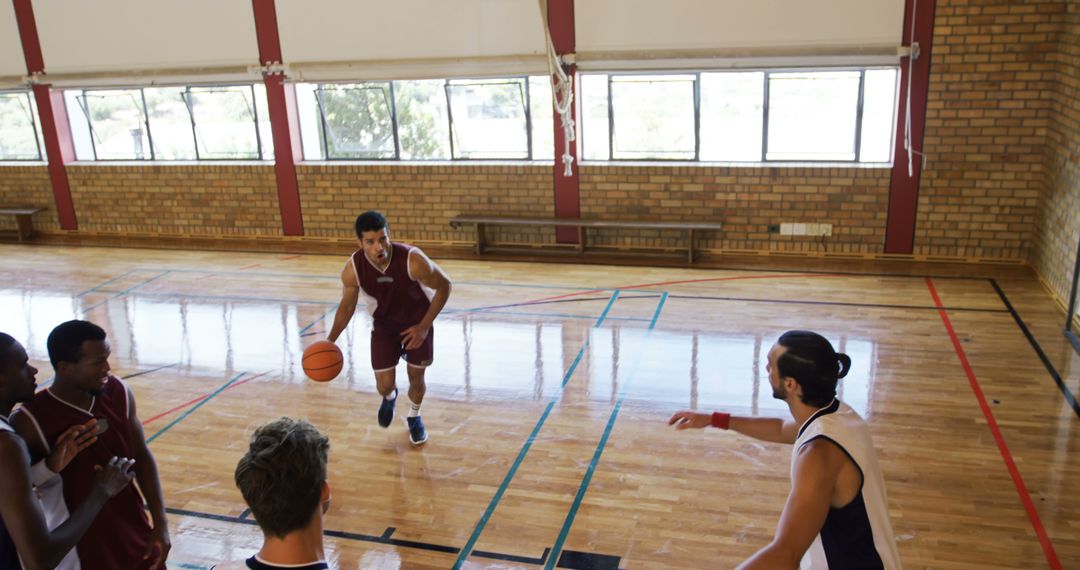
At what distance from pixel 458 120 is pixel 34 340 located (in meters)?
4.49

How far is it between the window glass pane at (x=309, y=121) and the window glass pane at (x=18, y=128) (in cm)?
352

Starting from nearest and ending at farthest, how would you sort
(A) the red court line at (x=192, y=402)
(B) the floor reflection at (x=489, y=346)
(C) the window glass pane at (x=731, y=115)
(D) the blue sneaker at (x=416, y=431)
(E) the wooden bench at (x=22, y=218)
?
(D) the blue sneaker at (x=416, y=431)
(A) the red court line at (x=192, y=402)
(B) the floor reflection at (x=489, y=346)
(C) the window glass pane at (x=731, y=115)
(E) the wooden bench at (x=22, y=218)

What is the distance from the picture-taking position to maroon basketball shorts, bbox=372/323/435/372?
15.4 feet

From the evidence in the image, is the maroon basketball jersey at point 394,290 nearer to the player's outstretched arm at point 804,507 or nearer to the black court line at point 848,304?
the player's outstretched arm at point 804,507

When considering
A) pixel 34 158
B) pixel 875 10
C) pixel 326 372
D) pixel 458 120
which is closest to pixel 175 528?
pixel 326 372

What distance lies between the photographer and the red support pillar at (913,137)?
298 inches

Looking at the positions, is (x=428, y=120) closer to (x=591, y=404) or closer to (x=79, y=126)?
(x=79, y=126)

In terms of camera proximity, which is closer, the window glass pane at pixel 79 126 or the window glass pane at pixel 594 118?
the window glass pane at pixel 594 118

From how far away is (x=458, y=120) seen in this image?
30.0ft

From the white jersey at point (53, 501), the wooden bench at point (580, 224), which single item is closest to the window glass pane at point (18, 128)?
the wooden bench at point (580, 224)

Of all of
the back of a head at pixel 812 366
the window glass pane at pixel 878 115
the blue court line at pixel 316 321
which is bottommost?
the blue court line at pixel 316 321

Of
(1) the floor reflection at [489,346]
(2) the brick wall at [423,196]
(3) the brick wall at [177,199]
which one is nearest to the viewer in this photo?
(1) the floor reflection at [489,346]

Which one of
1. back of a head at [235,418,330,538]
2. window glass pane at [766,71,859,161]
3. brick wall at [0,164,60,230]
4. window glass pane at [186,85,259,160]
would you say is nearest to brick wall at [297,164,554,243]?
window glass pane at [186,85,259,160]

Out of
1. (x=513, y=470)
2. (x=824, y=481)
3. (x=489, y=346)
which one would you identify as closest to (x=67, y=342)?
(x=824, y=481)
